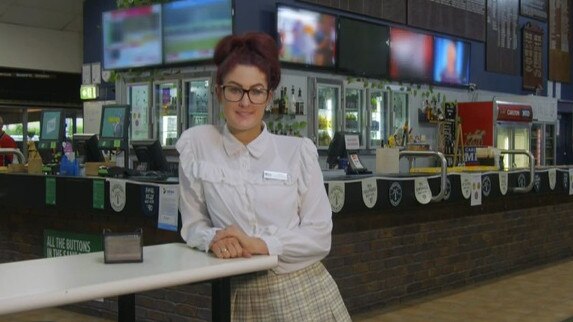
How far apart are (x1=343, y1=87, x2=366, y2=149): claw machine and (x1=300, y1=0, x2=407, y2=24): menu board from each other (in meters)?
1.00

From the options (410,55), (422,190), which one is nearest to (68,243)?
(422,190)

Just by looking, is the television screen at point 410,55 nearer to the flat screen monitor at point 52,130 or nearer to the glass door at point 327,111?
the glass door at point 327,111

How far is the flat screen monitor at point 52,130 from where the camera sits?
5588 mm

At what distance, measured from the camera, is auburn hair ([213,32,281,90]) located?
78.8 inches

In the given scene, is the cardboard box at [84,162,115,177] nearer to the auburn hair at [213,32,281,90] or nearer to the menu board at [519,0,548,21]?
the auburn hair at [213,32,281,90]

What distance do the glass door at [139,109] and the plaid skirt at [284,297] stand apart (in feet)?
22.0

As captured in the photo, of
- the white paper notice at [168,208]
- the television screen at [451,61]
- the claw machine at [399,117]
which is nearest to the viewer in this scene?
the white paper notice at [168,208]

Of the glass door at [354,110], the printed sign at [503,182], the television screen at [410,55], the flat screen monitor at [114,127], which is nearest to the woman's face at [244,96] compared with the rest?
the flat screen monitor at [114,127]

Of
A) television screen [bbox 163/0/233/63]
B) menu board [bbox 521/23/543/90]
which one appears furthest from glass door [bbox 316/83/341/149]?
menu board [bbox 521/23/543/90]

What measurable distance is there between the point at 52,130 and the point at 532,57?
9662mm

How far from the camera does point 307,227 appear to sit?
2.07 m

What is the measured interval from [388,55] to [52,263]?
7787 millimetres

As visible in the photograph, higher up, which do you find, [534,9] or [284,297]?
[534,9]

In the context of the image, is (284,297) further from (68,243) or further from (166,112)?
(166,112)
